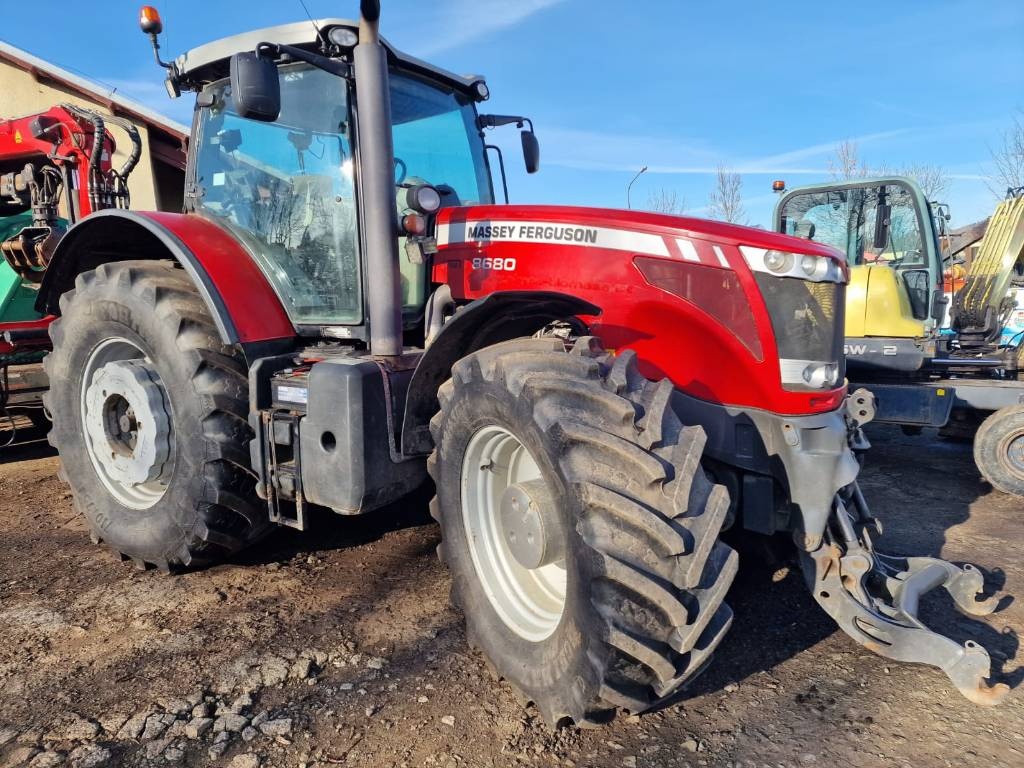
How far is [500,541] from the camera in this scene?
2.58m

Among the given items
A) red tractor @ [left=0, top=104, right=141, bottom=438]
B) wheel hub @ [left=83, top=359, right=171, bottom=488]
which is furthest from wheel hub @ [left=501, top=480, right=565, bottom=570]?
red tractor @ [left=0, top=104, right=141, bottom=438]

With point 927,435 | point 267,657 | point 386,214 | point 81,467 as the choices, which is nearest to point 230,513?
point 267,657

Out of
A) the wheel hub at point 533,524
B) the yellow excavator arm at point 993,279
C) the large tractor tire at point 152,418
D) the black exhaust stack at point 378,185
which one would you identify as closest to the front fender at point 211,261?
the large tractor tire at point 152,418

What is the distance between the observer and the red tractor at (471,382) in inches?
78.0

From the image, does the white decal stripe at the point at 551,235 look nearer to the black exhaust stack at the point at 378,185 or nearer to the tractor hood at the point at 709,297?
the tractor hood at the point at 709,297

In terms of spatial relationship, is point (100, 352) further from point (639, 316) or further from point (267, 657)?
point (639, 316)

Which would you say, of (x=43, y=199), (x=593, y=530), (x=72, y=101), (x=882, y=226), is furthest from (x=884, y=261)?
(x=72, y=101)

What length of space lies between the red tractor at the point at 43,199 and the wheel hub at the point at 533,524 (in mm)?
4164

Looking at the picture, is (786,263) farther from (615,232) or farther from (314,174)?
(314,174)

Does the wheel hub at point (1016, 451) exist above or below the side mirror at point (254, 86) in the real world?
below

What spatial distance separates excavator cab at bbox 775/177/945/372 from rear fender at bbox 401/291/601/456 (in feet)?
13.4

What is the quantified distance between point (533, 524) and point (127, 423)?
2.32 meters

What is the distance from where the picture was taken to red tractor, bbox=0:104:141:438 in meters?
5.00

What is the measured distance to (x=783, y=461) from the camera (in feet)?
8.09
